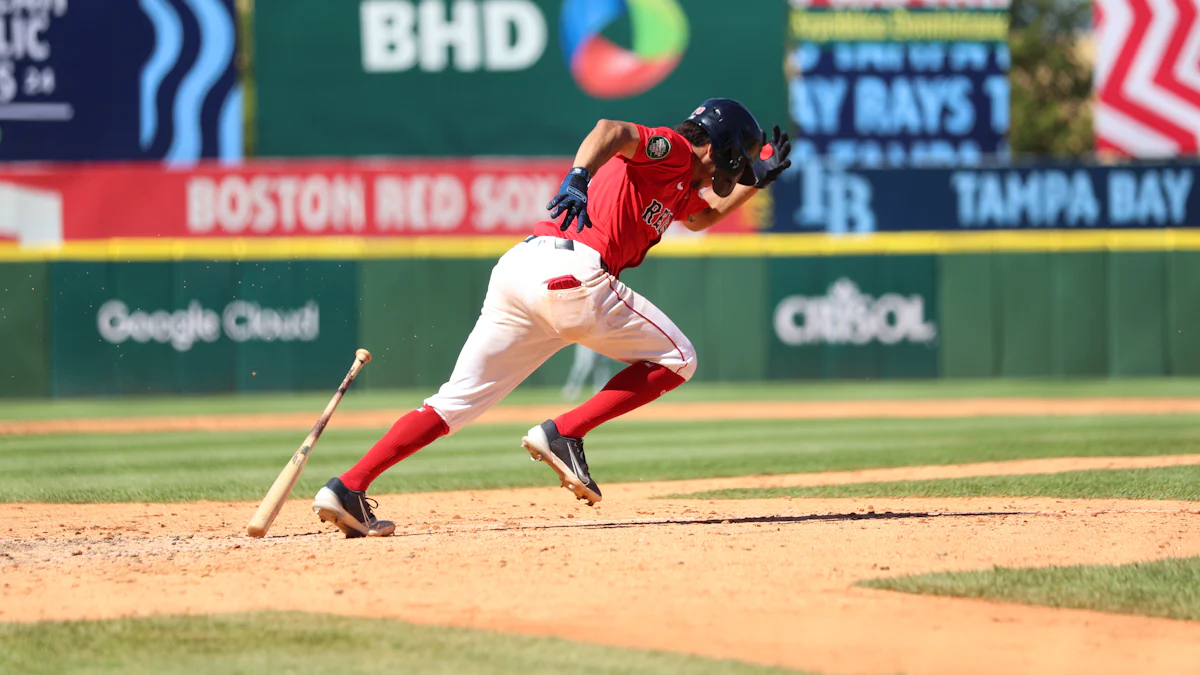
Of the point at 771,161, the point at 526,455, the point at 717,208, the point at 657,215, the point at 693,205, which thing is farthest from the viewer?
the point at 526,455

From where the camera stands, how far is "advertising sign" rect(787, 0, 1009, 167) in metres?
16.8

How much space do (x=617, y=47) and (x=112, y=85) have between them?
A: 5860 mm

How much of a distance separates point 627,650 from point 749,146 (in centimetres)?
236

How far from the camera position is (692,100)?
16906 mm

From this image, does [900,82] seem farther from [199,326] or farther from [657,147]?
[657,147]

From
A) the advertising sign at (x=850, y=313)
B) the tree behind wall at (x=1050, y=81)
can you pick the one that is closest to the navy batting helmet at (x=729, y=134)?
the advertising sign at (x=850, y=313)

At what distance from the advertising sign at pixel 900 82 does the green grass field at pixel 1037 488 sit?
1020 centimetres

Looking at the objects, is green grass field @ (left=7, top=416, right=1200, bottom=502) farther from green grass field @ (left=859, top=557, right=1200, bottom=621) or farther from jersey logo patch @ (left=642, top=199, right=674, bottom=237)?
green grass field @ (left=859, top=557, right=1200, bottom=621)

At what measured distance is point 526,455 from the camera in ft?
30.2

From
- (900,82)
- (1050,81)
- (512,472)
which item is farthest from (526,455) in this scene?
(1050,81)

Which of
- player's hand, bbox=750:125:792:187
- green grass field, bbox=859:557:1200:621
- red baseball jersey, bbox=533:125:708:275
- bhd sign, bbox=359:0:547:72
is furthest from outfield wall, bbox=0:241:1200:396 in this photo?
green grass field, bbox=859:557:1200:621

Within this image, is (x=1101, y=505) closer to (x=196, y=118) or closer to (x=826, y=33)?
(x=826, y=33)

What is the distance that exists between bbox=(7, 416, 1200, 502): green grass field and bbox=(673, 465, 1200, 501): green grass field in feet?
3.41

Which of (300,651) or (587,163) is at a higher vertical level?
(587,163)
